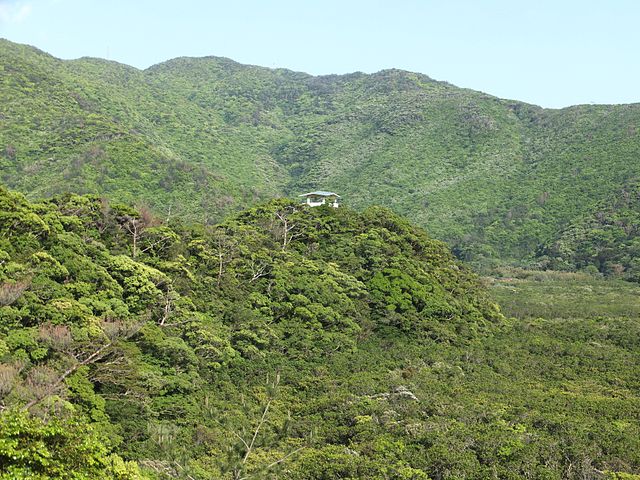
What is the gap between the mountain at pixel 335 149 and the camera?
68188mm

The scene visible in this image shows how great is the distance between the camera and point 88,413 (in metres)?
19.0

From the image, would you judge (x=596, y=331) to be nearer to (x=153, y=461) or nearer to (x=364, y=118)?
(x=153, y=461)

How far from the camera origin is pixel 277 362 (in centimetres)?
2750

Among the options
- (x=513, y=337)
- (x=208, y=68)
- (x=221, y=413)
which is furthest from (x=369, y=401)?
(x=208, y=68)

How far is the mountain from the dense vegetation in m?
29.3

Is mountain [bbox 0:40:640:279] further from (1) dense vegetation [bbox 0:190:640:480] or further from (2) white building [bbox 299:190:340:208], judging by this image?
(1) dense vegetation [bbox 0:190:640:480]

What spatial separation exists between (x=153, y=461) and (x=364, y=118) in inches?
4416

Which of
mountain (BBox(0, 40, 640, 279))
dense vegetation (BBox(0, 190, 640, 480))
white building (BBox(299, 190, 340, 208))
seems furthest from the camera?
mountain (BBox(0, 40, 640, 279))

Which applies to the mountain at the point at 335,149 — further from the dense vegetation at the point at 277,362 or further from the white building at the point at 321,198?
the dense vegetation at the point at 277,362

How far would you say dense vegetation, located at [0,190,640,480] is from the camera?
59.2ft

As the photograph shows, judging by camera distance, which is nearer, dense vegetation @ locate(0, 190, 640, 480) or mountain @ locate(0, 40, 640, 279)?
dense vegetation @ locate(0, 190, 640, 480)

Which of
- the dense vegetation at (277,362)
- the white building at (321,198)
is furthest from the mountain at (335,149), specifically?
the dense vegetation at (277,362)

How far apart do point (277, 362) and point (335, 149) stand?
88781 millimetres

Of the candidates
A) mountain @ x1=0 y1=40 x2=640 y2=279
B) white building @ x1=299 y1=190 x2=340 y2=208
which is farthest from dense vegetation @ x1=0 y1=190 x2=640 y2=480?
mountain @ x1=0 y1=40 x2=640 y2=279
